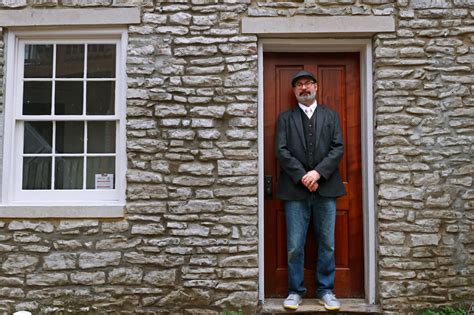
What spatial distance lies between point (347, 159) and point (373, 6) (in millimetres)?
1577

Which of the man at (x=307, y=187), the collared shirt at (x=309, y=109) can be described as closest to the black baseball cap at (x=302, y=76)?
the man at (x=307, y=187)

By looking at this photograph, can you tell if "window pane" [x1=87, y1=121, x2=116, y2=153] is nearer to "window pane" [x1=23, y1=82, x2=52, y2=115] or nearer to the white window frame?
the white window frame

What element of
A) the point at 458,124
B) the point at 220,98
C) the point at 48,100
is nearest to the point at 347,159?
the point at 458,124

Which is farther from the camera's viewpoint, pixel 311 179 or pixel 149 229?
pixel 149 229

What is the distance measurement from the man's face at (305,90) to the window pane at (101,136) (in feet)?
6.32

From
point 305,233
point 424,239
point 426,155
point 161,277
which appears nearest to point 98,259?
point 161,277

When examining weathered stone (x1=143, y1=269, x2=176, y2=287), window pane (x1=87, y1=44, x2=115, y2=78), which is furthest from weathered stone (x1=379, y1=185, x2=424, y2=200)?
window pane (x1=87, y1=44, x2=115, y2=78)

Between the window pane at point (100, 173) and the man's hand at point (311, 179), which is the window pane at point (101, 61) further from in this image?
the man's hand at point (311, 179)

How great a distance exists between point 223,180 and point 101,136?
53.8 inches

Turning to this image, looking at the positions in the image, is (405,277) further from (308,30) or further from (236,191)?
(308,30)

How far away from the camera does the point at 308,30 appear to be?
4.80m

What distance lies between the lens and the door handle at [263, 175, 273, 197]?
495 cm

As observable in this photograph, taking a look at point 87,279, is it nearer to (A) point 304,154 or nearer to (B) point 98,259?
(B) point 98,259

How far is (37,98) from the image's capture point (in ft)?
16.4
